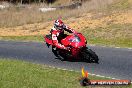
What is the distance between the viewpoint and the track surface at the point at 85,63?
46.3 ft

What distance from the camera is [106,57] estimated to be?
1700 cm

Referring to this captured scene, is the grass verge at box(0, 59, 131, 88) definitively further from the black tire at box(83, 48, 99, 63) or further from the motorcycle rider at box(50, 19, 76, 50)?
the motorcycle rider at box(50, 19, 76, 50)

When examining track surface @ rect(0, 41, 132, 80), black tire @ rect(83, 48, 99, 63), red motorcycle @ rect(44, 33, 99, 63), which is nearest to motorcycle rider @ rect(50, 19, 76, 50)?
red motorcycle @ rect(44, 33, 99, 63)

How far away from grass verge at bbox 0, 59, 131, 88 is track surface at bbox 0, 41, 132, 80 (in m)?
1.46

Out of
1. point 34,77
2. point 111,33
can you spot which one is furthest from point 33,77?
point 111,33

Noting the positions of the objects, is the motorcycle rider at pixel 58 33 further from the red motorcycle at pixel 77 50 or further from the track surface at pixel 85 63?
the track surface at pixel 85 63

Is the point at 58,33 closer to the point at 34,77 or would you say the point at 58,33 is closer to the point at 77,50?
the point at 77,50

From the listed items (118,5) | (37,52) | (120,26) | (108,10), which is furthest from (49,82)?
(118,5)

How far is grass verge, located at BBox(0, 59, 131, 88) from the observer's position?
413 inches

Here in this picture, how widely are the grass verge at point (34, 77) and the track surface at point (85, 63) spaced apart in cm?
146

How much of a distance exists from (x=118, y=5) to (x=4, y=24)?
1231 centimetres

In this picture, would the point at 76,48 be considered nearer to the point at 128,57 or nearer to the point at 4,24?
the point at 128,57

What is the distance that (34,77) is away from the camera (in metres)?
11.6

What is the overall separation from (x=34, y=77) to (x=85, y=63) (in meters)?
4.52
